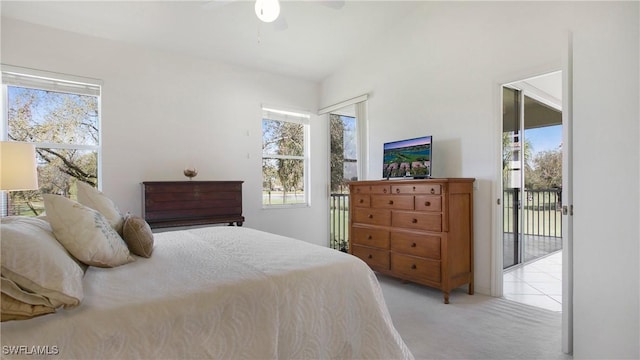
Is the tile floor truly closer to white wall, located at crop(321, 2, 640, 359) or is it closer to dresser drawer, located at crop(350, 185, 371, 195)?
white wall, located at crop(321, 2, 640, 359)

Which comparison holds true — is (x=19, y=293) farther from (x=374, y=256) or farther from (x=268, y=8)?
(x=374, y=256)

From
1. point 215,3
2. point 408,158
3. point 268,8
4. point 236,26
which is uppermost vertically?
point 236,26

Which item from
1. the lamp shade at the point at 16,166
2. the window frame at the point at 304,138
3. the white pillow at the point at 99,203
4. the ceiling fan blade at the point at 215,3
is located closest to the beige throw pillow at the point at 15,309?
the white pillow at the point at 99,203

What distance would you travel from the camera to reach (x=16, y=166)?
2.09 meters

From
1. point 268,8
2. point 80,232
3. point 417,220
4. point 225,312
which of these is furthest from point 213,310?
point 417,220

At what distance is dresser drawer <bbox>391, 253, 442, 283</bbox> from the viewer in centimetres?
288

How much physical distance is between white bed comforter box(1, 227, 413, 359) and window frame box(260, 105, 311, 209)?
118 inches

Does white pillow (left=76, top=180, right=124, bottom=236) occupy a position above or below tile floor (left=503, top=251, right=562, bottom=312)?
above

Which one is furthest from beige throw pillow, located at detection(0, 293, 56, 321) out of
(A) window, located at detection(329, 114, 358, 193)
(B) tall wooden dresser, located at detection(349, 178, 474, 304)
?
(A) window, located at detection(329, 114, 358, 193)

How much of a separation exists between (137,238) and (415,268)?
2.45 m

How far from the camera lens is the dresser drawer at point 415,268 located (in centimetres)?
288

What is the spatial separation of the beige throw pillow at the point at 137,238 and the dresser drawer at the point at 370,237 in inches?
93.5

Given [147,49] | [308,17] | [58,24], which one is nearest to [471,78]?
[308,17]

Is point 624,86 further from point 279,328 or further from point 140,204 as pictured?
point 140,204
